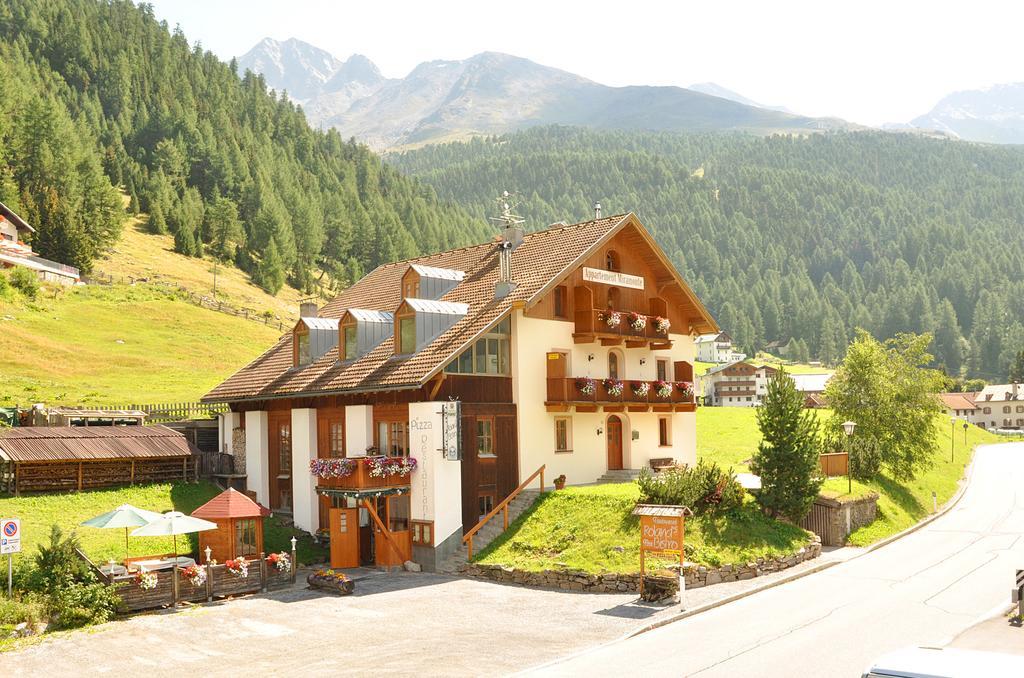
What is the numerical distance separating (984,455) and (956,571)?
2339 inches

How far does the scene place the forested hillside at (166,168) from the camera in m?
114

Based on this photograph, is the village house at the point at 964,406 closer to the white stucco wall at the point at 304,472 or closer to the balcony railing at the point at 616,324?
the balcony railing at the point at 616,324

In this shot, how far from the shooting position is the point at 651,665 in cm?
1948

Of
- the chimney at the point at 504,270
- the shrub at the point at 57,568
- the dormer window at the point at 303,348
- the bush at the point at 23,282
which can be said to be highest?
the bush at the point at 23,282

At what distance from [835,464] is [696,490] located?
15.4 meters

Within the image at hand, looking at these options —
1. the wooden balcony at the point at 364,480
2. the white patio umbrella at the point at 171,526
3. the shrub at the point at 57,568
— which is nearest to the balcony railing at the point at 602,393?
the wooden balcony at the point at 364,480

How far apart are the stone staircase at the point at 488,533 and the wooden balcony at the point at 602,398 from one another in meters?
3.78

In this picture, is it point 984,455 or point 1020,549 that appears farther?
point 984,455

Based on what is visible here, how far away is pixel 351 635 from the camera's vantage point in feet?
75.1

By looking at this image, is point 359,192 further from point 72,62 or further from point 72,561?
point 72,561

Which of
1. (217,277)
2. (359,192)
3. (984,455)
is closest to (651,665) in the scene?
(984,455)

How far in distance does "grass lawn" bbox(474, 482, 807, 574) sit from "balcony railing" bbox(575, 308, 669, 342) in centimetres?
701

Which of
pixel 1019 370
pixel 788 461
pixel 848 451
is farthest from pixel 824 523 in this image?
pixel 1019 370

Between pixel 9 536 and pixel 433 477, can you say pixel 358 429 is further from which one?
pixel 9 536
